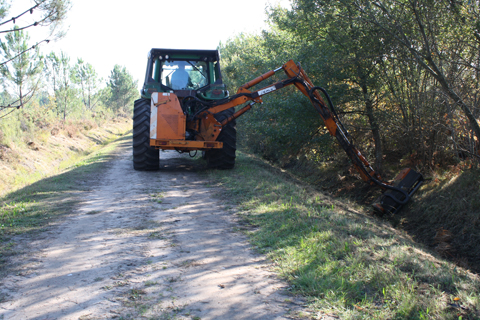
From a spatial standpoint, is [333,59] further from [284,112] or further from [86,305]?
[86,305]

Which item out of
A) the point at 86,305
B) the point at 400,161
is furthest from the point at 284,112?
the point at 86,305

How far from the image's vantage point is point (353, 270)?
342cm

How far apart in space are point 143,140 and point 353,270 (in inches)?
269

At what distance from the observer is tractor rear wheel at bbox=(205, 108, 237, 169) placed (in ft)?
30.5

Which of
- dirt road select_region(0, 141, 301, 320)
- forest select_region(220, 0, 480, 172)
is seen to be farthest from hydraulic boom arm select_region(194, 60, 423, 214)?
dirt road select_region(0, 141, 301, 320)

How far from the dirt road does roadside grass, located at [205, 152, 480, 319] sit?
0.26 meters

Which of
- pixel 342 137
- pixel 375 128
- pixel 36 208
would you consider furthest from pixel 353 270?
pixel 375 128

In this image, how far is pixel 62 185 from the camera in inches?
295

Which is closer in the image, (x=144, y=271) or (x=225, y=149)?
(x=144, y=271)

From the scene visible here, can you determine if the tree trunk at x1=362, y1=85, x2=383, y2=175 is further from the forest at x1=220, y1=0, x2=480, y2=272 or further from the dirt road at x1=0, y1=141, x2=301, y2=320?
the dirt road at x1=0, y1=141, x2=301, y2=320

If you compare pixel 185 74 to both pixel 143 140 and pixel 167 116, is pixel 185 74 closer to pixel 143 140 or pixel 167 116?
pixel 167 116

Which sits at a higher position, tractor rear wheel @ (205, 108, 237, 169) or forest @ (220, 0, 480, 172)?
forest @ (220, 0, 480, 172)

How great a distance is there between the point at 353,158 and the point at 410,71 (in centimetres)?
270

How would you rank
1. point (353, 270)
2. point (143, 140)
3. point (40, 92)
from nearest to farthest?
point (353, 270), point (143, 140), point (40, 92)
